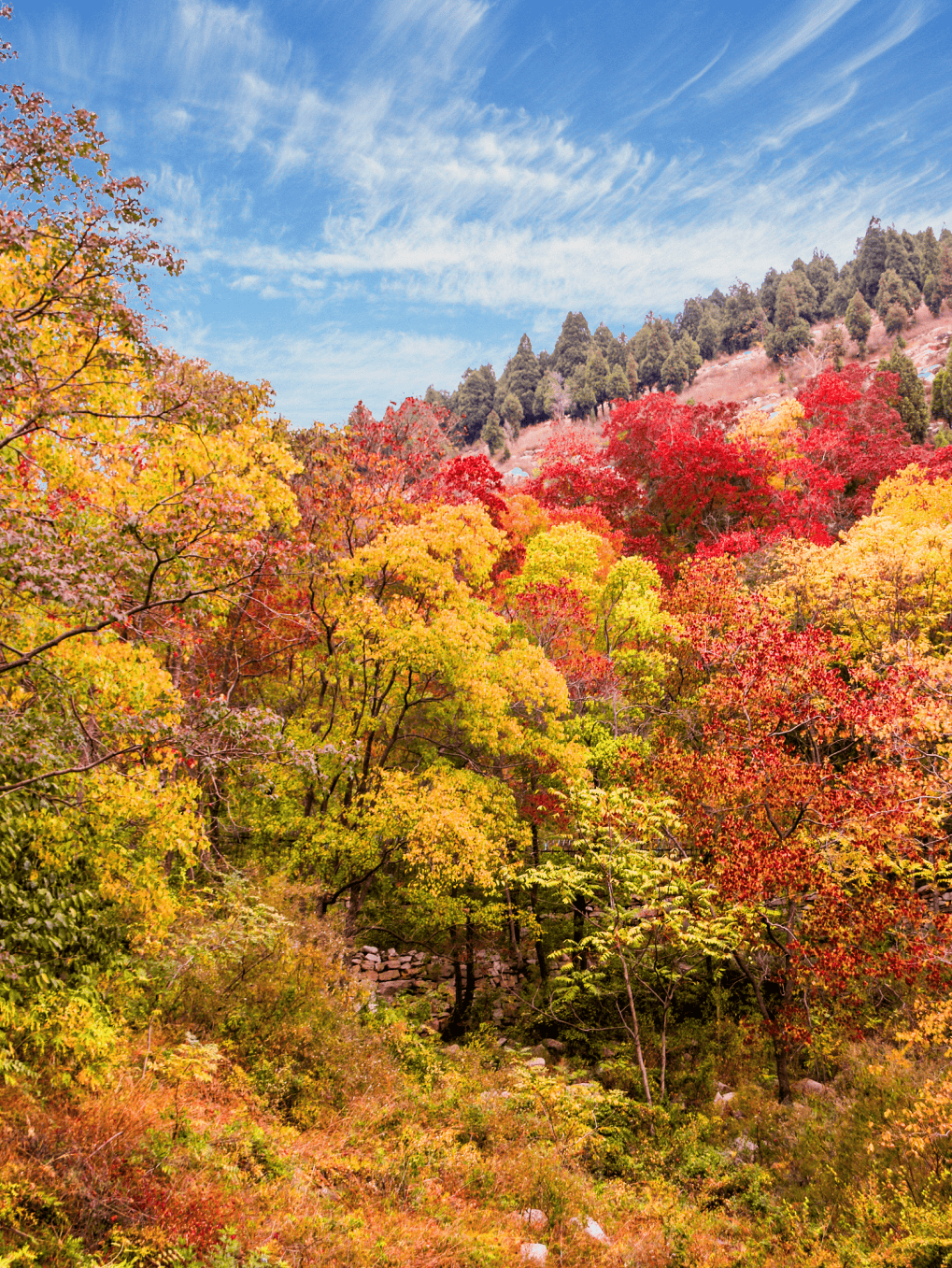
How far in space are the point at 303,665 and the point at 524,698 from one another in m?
6.40

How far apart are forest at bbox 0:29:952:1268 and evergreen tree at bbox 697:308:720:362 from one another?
3486 inches

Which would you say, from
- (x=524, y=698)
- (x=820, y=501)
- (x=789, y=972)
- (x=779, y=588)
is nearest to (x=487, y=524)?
(x=524, y=698)

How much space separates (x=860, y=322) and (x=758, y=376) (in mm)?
12609

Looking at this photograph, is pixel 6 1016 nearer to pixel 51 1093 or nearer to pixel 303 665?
pixel 51 1093

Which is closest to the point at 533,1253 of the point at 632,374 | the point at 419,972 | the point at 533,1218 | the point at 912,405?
the point at 533,1218

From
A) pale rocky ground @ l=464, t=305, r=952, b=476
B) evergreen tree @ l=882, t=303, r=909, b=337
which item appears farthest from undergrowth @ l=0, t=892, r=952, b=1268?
evergreen tree @ l=882, t=303, r=909, b=337

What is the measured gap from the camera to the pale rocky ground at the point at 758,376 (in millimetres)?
77375

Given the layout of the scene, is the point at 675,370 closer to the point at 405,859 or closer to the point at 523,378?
the point at 523,378

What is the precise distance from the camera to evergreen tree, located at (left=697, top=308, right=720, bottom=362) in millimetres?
98062

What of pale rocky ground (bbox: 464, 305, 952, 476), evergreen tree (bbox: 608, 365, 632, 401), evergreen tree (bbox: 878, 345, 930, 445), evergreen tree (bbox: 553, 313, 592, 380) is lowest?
evergreen tree (bbox: 878, 345, 930, 445)

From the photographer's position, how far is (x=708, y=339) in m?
98.5

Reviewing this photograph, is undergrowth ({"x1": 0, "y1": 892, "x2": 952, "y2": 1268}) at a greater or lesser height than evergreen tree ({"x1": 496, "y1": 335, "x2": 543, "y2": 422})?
lesser

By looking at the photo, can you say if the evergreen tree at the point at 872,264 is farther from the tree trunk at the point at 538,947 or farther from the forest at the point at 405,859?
the tree trunk at the point at 538,947

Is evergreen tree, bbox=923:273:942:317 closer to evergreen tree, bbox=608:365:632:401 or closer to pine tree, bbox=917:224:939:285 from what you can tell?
pine tree, bbox=917:224:939:285
